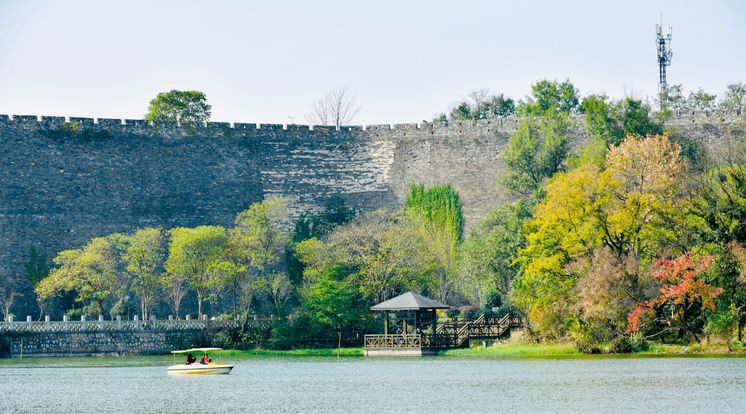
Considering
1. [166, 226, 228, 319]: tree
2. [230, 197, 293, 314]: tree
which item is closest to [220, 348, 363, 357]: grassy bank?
[230, 197, 293, 314]: tree

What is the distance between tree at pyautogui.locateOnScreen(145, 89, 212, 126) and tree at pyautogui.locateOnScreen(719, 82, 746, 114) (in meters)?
24.5

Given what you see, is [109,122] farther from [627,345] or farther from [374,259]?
[627,345]

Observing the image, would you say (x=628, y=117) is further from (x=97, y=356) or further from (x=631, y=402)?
(x=631, y=402)

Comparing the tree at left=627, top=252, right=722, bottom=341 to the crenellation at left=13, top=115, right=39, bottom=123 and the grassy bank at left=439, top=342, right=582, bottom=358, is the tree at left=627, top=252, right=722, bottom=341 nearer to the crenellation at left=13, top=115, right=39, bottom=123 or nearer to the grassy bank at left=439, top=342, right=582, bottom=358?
the grassy bank at left=439, top=342, right=582, bottom=358

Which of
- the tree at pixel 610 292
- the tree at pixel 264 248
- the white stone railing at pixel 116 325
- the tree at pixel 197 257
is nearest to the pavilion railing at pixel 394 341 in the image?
the tree at pixel 264 248

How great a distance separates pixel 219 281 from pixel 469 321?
10.6m

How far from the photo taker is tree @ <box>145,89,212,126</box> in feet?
242

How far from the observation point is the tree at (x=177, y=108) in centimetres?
7388

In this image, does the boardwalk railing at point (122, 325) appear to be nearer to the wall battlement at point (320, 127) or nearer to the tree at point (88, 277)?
the tree at point (88, 277)

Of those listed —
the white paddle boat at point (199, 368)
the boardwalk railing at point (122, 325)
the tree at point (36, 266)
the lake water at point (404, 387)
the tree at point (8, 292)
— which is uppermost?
the tree at point (36, 266)

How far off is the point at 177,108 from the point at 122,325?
1554 centimetres

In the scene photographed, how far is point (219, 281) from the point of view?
64062mm

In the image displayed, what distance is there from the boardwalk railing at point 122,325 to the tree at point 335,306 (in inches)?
114

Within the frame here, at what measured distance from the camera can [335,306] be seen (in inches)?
2370
